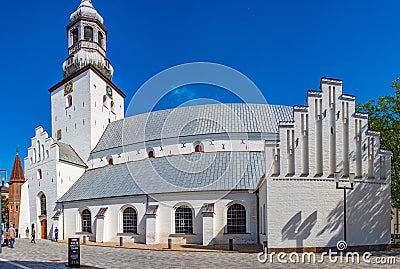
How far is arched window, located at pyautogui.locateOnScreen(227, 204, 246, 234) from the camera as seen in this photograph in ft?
92.5

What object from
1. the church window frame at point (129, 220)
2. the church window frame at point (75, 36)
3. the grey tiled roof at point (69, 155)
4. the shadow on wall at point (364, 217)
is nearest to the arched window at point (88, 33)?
the church window frame at point (75, 36)

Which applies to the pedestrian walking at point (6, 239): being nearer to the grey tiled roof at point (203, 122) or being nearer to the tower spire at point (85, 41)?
the grey tiled roof at point (203, 122)

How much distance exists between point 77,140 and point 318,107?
103 ft

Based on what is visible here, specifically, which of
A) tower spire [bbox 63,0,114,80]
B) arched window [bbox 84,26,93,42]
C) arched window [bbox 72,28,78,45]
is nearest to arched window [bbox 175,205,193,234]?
tower spire [bbox 63,0,114,80]

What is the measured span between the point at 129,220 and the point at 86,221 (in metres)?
5.74

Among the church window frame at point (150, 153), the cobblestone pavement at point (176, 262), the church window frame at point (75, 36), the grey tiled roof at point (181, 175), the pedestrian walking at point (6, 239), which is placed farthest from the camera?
the church window frame at point (75, 36)

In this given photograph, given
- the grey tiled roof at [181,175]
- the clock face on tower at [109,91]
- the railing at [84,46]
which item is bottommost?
the grey tiled roof at [181,175]

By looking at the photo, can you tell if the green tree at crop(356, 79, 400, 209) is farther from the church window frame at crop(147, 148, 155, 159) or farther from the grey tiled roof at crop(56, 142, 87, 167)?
the grey tiled roof at crop(56, 142, 87, 167)

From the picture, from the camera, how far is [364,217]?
76.9 ft

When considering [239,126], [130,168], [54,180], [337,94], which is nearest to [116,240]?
[130,168]

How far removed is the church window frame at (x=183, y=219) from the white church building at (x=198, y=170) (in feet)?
0.26

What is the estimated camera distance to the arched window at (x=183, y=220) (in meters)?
29.4

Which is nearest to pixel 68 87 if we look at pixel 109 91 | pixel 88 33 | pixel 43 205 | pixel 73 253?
pixel 109 91

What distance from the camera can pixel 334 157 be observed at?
23594 millimetres
